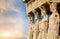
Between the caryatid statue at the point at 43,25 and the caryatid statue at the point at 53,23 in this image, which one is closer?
the caryatid statue at the point at 53,23

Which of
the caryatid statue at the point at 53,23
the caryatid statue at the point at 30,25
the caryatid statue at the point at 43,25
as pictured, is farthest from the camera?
the caryatid statue at the point at 30,25

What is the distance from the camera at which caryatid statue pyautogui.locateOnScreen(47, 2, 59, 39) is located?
30.2 meters

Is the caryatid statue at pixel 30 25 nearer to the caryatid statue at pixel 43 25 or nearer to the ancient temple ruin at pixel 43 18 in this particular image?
the ancient temple ruin at pixel 43 18

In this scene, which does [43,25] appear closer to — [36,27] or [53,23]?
[36,27]

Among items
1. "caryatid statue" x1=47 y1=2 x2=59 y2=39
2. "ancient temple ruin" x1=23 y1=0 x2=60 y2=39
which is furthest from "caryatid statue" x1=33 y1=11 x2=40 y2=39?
"caryatid statue" x1=47 y1=2 x2=59 y2=39

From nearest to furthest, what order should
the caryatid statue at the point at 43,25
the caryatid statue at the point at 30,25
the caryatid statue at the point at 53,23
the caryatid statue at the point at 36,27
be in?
the caryatid statue at the point at 53,23
the caryatid statue at the point at 43,25
the caryatid statue at the point at 36,27
the caryatid statue at the point at 30,25

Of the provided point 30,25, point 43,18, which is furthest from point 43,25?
point 30,25

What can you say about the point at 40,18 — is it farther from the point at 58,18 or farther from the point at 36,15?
the point at 58,18

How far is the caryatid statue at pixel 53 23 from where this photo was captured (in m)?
30.2

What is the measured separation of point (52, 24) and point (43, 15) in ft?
5.36

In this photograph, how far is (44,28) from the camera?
3170cm

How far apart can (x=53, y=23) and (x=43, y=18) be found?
6.23ft

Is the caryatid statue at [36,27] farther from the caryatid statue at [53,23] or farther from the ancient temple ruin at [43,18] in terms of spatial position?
the caryatid statue at [53,23]

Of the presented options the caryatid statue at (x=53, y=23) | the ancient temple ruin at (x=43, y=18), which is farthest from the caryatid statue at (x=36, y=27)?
the caryatid statue at (x=53, y=23)
